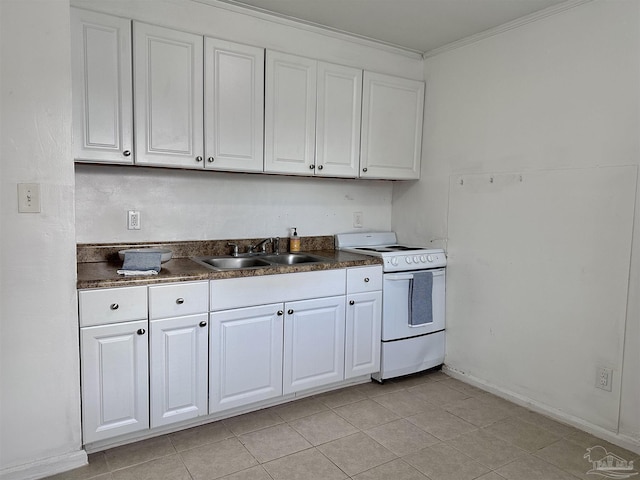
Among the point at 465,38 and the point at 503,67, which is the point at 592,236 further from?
the point at 465,38

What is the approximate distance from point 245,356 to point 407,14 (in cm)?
222

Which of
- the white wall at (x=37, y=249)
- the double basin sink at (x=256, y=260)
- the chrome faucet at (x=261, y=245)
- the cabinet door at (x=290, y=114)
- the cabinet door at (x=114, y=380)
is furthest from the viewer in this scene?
the chrome faucet at (x=261, y=245)

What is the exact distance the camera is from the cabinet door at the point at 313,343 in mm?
2676

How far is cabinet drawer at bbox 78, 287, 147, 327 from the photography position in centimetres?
206

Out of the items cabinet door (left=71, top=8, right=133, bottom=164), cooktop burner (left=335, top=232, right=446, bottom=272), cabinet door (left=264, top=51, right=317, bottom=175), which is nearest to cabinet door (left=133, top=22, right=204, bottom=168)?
cabinet door (left=71, top=8, right=133, bottom=164)

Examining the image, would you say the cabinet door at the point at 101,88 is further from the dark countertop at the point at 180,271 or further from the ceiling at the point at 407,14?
the ceiling at the point at 407,14

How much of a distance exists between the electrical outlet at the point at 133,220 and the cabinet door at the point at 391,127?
4.92 ft

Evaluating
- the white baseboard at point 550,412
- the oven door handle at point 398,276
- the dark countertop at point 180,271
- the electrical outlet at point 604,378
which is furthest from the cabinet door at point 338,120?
the electrical outlet at point 604,378

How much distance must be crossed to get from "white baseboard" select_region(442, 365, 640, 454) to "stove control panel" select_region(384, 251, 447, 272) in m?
0.79

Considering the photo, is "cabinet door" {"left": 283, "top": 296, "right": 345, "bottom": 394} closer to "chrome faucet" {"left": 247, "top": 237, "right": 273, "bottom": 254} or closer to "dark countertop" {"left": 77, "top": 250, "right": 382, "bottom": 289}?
"dark countertop" {"left": 77, "top": 250, "right": 382, "bottom": 289}

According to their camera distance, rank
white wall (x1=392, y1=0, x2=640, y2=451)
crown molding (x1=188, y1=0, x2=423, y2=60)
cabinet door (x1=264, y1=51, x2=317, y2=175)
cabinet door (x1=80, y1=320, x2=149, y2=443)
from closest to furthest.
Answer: cabinet door (x1=80, y1=320, x2=149, y2=443)
white wall (x1=392, y1=0, x2=640, y2=451)
crown molding (x1=188, y1=0, x2=423, y2=60)
cabinet door (x1=264, y1=51, x2=317, y2=175)

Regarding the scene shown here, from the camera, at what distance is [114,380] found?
2150 millimetres

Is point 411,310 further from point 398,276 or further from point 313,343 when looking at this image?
point 313,343

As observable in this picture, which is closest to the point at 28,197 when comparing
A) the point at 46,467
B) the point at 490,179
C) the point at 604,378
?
the point at 46,467
